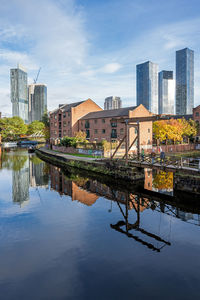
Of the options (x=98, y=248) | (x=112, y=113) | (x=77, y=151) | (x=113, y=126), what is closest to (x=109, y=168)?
(x=98, y=248)

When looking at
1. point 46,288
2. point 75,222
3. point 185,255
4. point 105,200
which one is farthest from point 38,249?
point 105,200

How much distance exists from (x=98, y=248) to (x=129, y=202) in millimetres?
7722

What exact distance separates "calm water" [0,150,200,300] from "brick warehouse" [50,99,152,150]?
3078 centimetres

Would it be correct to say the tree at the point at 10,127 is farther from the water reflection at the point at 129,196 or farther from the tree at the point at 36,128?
the water reflection at the point at 129,196

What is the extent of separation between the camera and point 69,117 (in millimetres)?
63031

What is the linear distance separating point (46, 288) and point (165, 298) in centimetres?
447

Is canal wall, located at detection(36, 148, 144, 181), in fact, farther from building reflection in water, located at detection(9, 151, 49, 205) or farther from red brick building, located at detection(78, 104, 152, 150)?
red brick building, located at detection(78, 104, 152, 150)

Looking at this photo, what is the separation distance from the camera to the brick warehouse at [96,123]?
159 ft

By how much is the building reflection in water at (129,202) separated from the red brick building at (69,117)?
35129 millimetres

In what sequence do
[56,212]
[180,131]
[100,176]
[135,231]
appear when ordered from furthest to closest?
[180,131] → [100,176] → [56,212] → [135,231]

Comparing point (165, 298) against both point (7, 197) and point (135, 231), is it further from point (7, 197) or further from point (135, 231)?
point (7, 197)

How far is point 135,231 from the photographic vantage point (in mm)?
12906

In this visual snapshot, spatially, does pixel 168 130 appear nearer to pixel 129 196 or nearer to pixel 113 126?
pixel 113 126

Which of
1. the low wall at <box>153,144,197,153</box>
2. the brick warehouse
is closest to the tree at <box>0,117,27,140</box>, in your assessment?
the brick warehouse
